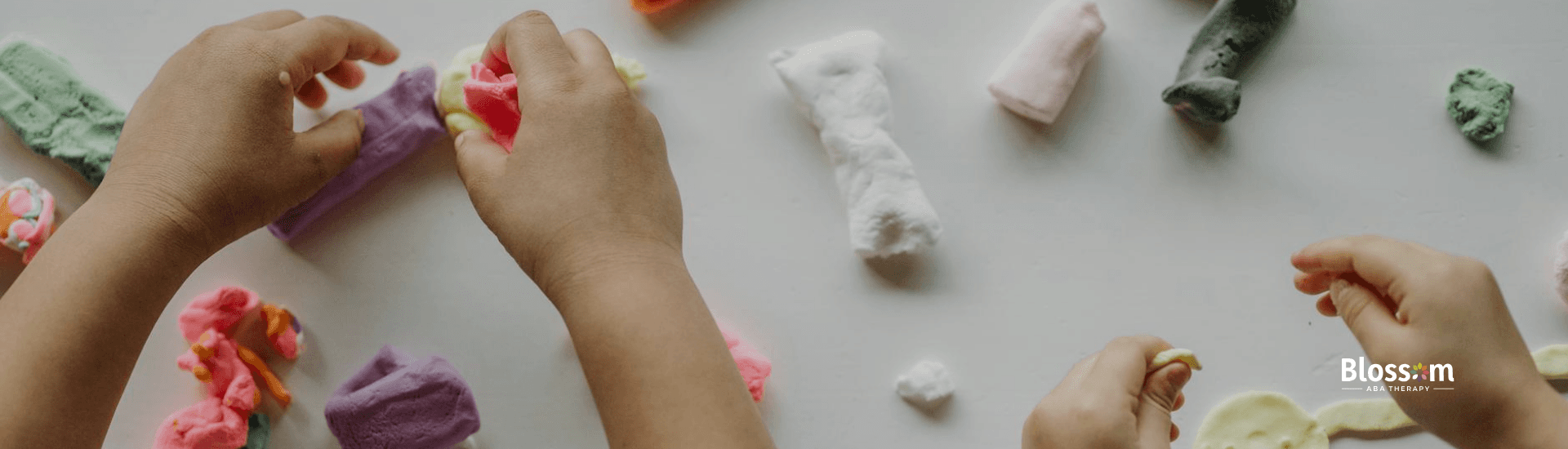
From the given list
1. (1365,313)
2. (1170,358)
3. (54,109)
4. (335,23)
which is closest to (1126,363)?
(1170,358)

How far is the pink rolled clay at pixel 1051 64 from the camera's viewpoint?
0.99 m

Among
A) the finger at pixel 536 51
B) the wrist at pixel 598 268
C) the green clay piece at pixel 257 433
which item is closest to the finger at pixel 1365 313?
the wrist at pixel 598 268

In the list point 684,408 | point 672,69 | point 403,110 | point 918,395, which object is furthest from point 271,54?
point 918,395

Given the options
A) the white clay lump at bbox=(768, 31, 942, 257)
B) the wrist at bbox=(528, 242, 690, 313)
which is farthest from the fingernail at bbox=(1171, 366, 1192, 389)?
the wrist at bbox=(528, 242, 690, 313)

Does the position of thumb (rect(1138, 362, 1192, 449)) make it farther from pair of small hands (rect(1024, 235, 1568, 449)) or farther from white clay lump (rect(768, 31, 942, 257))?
white clay lump (rect(768, 31, 942, 257))

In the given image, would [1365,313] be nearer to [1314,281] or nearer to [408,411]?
[1314,281]

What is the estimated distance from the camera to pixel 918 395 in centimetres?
97

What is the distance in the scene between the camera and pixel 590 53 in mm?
816

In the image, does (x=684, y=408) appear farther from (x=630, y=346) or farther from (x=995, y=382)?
(x=995, y=382)

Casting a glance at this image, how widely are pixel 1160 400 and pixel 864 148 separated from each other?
0.35 metres

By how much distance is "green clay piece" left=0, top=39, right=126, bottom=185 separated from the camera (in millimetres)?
973

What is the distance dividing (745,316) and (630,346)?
0.91 feet

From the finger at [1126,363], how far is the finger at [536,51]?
0.48 meters

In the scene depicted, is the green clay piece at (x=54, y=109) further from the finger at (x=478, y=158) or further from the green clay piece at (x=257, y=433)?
the finger at (x=478, y=158)
